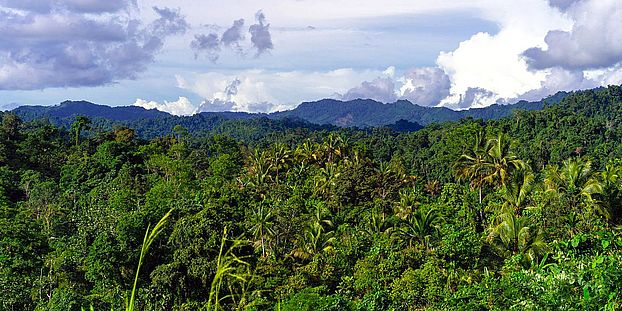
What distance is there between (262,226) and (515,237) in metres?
11.2

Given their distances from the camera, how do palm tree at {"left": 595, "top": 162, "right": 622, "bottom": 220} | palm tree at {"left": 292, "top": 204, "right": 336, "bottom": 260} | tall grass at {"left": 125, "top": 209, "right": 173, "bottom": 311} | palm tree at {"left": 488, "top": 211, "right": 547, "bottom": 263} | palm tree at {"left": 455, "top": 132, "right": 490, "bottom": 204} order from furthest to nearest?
1. palm tree at {"left": 455, "top": 132, "right": 490, "bottom": 204}
2. palm tree at {"left": 292, "top": 204, "right": 336, "bottom": 260}
3. palm tree at {"left": 595, "top": 162, "right": 622, "bottom": 220}
4. palm tree at {"left": 488, "top": 211, "right": 547, "bottom": 263}
5. tall grass at {"left": 125, "top": 209, "right": 173, "bottom": 311}

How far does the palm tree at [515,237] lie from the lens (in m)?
19.7

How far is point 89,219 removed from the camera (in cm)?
2141

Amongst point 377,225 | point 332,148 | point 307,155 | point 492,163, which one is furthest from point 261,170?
point 492,163

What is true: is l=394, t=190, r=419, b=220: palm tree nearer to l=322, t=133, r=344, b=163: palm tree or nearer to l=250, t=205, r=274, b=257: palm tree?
l=250, t=205, r=274, b=257: palm tree

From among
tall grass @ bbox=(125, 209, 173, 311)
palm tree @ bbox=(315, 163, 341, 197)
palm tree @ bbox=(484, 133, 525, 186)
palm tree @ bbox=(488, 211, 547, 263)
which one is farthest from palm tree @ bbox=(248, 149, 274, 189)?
tall grass @ bbox=(125, 209, 173, 311)

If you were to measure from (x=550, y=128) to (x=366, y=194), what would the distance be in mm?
41331

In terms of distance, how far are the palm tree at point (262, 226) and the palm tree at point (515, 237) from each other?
10282 mm

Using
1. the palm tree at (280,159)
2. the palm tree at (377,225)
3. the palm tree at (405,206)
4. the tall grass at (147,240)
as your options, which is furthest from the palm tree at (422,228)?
the tall grass at (147,240)

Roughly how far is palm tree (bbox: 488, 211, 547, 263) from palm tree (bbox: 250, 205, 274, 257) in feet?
33.7

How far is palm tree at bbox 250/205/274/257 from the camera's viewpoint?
85.9 ft

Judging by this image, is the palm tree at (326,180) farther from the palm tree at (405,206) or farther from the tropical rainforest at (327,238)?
the palm tree at (405,206)

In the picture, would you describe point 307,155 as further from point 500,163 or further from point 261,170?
point 500,163

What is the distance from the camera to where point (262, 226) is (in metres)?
26.3
